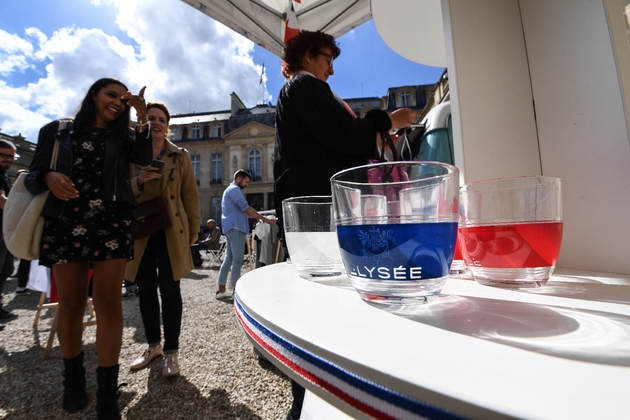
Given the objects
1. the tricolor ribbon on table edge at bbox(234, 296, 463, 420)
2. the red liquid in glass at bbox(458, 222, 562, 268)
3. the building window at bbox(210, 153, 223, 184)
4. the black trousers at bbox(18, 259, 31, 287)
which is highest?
the building window at bbox(210, 153, 223, 184)

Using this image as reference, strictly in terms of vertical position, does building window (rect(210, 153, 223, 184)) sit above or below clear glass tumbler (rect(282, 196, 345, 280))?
above

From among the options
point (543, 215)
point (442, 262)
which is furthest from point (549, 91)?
point (442, 262)

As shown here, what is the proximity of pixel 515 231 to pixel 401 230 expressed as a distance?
21cm

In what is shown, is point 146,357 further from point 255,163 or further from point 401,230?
point 255,163

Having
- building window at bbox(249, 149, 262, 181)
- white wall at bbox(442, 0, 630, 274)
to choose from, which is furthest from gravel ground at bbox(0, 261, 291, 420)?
building window at bbox(249, 149, 262, 181)

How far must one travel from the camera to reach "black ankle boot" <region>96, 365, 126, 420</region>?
1.10 metres

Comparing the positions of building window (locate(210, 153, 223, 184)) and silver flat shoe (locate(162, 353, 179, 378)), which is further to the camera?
building window (locate(210, 153, 223, 184))

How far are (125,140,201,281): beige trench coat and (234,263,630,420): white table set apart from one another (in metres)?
1.27

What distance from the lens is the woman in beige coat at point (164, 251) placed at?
146 centimetres

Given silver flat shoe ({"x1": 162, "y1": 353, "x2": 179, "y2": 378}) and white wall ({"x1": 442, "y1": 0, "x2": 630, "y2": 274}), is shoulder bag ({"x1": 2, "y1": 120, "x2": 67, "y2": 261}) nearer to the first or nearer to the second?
silver flat shoe ({"x1": 162, "y1": 353, "x2": 179, "y2": 378})

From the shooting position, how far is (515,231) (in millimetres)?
401

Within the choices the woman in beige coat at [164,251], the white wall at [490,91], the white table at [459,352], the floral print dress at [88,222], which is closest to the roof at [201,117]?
the woman in beige coat at [164,251]

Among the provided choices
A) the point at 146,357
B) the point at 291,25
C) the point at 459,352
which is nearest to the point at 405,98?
the point at 291,25

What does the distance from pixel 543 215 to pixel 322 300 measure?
31 centimetres
